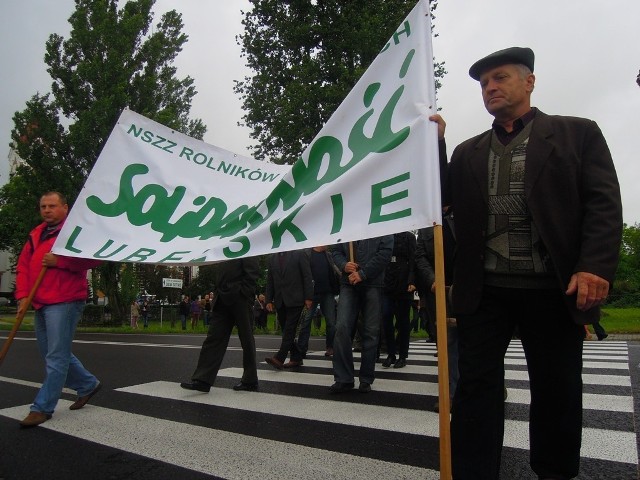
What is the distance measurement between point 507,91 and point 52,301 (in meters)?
3.73

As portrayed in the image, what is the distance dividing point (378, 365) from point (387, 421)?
3.28m

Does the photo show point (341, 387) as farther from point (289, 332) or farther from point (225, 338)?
point (289, 332)

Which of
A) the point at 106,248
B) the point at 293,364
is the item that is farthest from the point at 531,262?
the point at 293,364

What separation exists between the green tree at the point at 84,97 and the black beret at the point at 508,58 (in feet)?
76.6

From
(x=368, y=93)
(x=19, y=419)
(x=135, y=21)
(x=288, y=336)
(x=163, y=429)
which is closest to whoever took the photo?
(x=368, y=93)

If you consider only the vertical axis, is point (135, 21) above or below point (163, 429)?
above

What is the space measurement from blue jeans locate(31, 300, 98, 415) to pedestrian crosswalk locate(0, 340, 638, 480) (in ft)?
0.66

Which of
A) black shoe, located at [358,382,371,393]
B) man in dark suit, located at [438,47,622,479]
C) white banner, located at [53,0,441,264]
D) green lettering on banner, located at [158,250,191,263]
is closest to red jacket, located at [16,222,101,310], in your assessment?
white banner, located at [53,0,441,264]

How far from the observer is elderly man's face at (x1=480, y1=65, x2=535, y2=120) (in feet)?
8.02

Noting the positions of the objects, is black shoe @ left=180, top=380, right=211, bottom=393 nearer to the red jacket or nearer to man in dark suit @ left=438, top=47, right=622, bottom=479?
the red jacket

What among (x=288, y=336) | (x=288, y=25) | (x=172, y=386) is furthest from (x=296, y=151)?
(x=172, y=386)

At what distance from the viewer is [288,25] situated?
2206cm

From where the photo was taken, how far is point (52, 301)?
4.26 metres

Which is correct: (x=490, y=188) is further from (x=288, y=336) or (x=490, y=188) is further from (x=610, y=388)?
(x=288, y=336)
